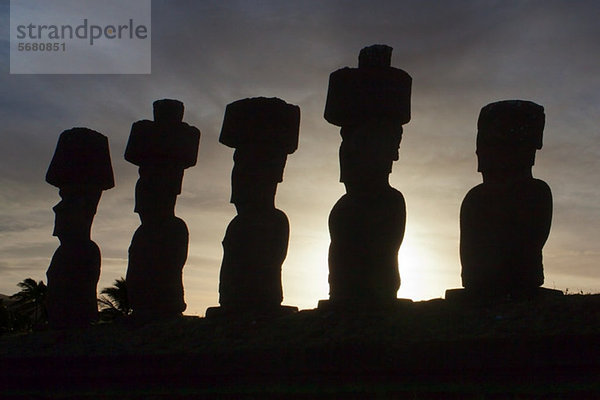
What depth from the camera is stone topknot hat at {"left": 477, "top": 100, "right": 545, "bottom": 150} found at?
10.2 m

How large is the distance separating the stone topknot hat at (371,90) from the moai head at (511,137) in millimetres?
1174

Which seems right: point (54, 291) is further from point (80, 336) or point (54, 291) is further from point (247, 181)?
point (247, 181)

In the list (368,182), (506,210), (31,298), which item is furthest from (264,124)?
(31,298)

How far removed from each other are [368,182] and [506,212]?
1766 mm

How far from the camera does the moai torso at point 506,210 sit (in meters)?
9.86

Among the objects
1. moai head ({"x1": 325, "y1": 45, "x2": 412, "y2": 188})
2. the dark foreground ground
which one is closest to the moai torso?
the dark foreground ground

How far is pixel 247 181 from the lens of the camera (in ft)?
39.5

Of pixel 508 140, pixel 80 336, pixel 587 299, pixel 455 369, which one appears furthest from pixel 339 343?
pixel 80 336

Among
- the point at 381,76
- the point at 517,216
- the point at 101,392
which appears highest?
the point at 381,76

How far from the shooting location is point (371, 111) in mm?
10773

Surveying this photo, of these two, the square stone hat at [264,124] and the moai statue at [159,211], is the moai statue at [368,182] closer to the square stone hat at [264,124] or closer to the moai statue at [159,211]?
the square stone hat at [264,124]

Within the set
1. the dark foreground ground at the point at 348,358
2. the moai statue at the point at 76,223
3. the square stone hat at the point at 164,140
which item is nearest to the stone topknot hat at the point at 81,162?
the moai statue at the point at 76,223

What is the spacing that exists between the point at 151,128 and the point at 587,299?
25.4 feet

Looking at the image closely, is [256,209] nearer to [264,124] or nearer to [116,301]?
[264,124]
